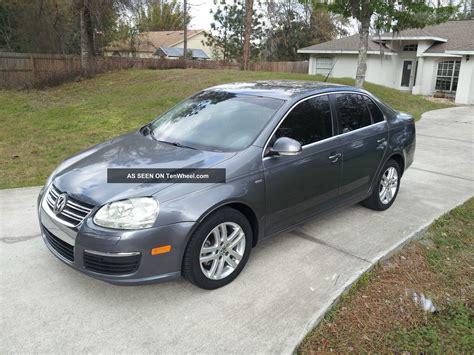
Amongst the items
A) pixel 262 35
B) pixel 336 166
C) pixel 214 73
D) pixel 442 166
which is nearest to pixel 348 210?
pixel 336 166

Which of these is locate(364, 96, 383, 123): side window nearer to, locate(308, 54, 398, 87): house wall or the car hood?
the car hood

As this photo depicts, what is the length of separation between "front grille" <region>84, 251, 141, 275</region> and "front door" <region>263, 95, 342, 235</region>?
1.25 metres

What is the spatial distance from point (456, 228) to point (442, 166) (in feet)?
10.9

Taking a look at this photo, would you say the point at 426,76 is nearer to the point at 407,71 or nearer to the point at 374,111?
the point at 407,71

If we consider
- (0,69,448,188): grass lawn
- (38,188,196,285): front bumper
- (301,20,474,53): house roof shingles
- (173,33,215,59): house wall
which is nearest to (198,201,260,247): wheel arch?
(38,188,196,285): front bumper

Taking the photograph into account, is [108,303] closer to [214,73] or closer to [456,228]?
[456,228]

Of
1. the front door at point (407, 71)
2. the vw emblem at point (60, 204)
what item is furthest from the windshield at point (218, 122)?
the front door at point (407, 71)

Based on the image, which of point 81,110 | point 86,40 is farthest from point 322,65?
point 81,110

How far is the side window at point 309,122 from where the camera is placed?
12.7 feet

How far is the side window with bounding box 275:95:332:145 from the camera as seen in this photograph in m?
3.87

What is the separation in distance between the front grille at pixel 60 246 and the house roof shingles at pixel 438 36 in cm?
2170

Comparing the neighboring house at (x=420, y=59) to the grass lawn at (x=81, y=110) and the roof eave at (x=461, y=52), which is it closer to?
the roof eave at (x=461, y=52)

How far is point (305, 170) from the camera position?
12.8ft

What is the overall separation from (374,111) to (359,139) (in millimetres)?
648
